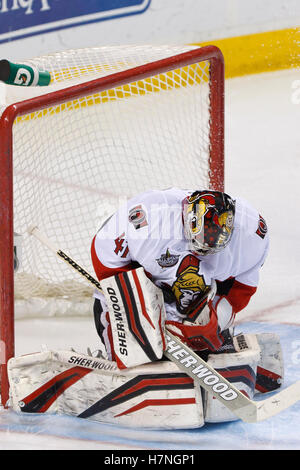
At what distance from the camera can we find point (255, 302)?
8.00ft

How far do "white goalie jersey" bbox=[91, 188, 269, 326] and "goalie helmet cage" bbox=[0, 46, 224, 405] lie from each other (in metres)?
0.38

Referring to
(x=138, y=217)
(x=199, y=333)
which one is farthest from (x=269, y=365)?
(x=138, y=217)

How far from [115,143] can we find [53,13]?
5.88 feet

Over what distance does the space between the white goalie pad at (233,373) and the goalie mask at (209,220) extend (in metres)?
0.25

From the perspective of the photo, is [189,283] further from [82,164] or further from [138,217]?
[82,164]

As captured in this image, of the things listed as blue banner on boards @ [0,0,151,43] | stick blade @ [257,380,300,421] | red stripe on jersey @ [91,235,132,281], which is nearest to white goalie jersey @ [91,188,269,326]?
red stripe on jersey @ [91,235,132,281]

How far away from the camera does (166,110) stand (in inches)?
103

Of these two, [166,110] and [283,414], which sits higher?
[166,110]

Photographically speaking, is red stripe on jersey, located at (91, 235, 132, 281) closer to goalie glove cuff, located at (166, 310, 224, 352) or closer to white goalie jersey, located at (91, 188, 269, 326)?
white goalie jersey, located at (91, 188, 269, 326)

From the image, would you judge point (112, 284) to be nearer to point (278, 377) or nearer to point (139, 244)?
point (139, 244)
